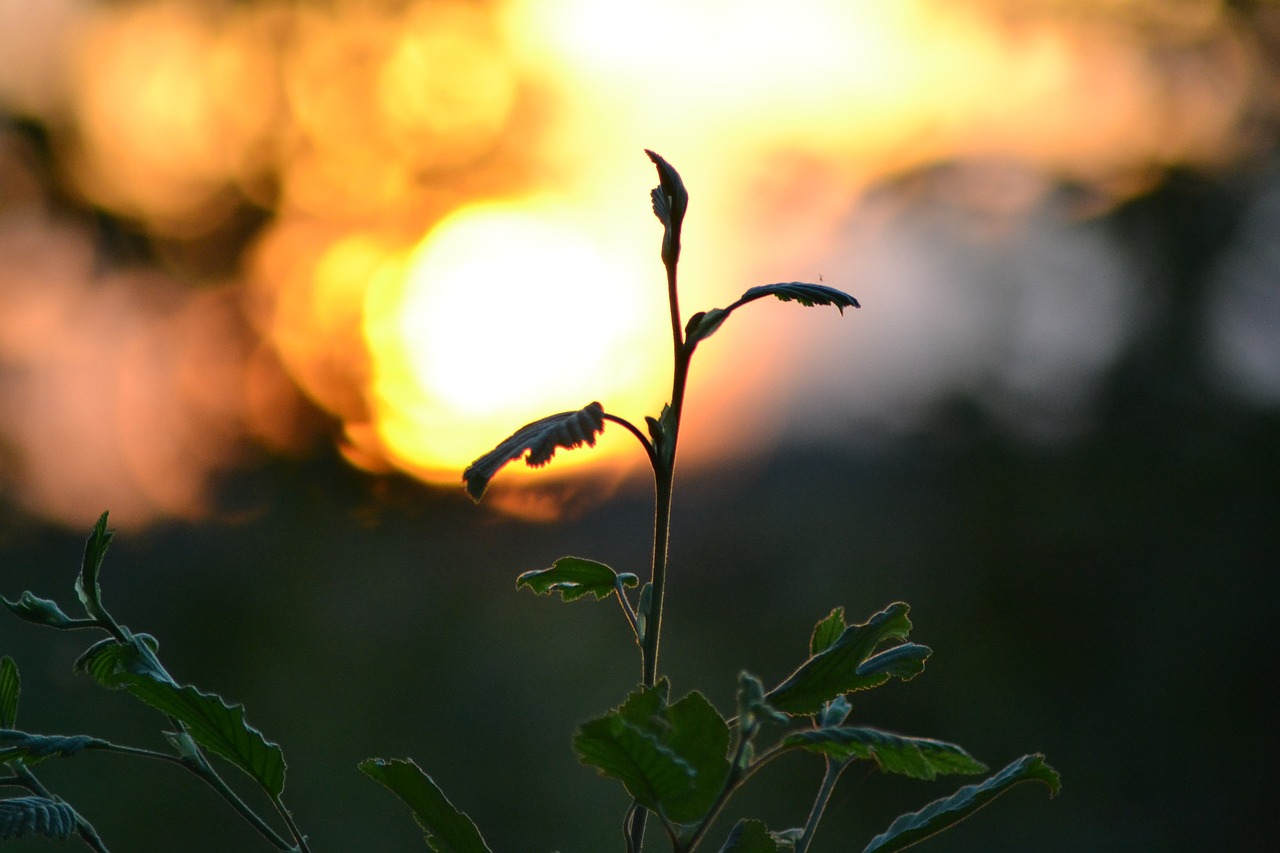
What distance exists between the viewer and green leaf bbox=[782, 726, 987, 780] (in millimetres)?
352

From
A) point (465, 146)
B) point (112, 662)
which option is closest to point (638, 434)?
point (112, 662)

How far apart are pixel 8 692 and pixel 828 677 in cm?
38

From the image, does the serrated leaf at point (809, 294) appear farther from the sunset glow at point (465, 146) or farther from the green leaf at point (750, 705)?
the sunset glow at point (465, 146)

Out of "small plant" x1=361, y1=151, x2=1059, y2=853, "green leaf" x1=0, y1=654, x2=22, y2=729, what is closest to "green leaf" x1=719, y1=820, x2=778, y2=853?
"small plant" x1=361, y1=151, x2=1059, y2=853

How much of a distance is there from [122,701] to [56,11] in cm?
196

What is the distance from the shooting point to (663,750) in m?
0.34

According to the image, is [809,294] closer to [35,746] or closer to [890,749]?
[890,749]

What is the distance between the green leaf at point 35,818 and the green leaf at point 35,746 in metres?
0.02

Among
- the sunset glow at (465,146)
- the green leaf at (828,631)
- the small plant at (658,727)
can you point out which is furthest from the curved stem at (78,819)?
the sunset glow at (465,146)

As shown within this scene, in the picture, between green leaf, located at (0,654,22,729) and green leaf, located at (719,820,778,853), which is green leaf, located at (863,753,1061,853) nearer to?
green leaf, located at (719,820,778,853)

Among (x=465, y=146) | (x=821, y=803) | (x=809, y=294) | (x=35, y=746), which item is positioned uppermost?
(x=465, y=146)

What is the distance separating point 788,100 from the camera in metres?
2.86

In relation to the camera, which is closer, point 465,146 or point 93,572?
point 93,572

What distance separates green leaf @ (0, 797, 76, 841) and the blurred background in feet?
7.66
